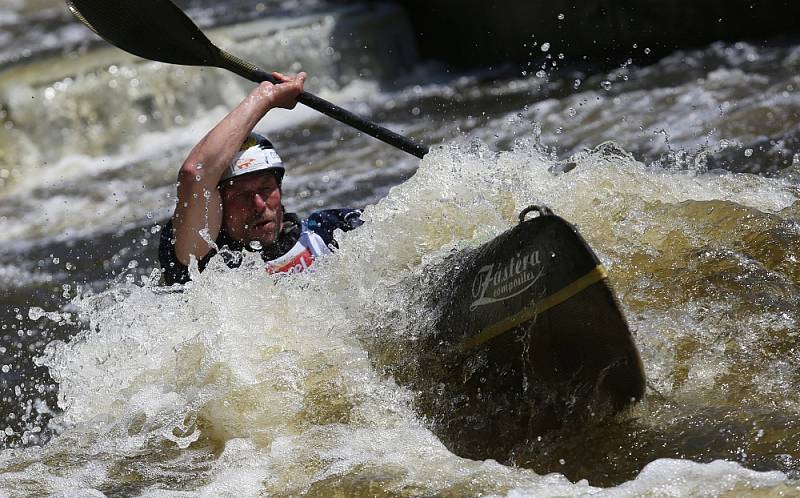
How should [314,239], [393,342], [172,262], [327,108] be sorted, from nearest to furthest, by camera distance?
[393,342] < [172,262] < [327,108] < [314,239]

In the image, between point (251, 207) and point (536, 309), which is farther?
point (251, 207)

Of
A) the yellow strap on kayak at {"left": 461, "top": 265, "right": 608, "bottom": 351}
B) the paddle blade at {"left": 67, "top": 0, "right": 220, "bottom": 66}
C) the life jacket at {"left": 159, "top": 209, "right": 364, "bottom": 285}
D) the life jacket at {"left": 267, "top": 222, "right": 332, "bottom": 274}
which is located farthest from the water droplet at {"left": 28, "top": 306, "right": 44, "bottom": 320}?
the yellow strap on kayak at {"left": 461, "top": 265, "right": 608, "bottom": 351}

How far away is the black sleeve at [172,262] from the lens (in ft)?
13.4

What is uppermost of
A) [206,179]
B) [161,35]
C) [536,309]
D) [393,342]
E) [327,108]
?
[161,35]

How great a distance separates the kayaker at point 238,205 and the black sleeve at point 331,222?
1.7 inches

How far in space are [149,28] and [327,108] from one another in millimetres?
843

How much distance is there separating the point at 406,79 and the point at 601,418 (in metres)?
8.38

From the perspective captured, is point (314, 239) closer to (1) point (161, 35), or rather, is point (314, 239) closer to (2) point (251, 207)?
(2) point (251, 207)

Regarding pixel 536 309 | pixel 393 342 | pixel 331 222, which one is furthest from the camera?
pixel 331 222

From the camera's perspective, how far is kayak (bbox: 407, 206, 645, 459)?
2898 mm

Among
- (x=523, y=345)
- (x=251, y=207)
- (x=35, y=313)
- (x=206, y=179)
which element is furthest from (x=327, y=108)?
(x=35, y=313)

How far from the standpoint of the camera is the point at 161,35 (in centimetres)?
446

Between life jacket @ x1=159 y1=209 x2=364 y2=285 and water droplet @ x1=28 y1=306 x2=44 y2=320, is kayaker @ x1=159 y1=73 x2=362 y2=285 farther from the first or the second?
water droplet @ x1=28 y1=306 x2=44 y2=320

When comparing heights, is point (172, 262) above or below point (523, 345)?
above
